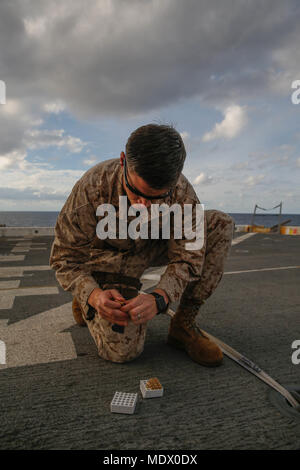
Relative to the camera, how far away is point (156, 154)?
1289 mm

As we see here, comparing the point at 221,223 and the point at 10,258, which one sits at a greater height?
the point at 221,223

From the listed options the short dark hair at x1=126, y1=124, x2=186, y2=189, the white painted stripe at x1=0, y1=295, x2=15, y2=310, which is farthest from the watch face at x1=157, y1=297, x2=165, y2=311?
the white painted stripe at x1=0, y1=295, x2=15, y2=310

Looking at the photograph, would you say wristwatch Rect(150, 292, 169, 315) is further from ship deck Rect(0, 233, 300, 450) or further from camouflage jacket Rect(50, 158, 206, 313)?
ship deck Rect(0, 233, 300, 450)

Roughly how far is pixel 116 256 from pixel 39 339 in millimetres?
686

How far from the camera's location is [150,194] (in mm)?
1422

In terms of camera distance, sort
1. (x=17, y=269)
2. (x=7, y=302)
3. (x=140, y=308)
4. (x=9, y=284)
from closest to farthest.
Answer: (x=140, y=308) < (x=7, y=302) < (x=9, y=284) < (x=17, y=269)

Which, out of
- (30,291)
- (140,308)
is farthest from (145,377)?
(30,291)

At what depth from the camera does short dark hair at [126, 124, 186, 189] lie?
129 centimetres

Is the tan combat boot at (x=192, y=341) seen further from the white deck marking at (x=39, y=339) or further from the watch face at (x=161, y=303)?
the white deck marking at (x=39, y=339)

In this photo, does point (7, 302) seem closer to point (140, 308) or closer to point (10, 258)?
point (140, 308)

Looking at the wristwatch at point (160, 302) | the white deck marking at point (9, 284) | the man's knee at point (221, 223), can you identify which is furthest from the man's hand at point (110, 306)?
the white deck marking at point (9, 284)
